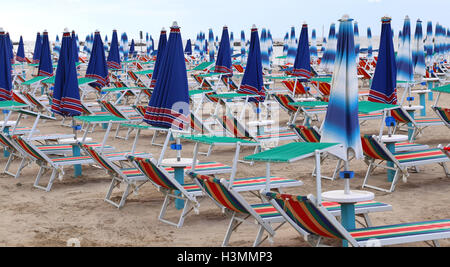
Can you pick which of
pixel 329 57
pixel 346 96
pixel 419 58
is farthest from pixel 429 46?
pixel 346 96

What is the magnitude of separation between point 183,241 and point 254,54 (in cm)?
571

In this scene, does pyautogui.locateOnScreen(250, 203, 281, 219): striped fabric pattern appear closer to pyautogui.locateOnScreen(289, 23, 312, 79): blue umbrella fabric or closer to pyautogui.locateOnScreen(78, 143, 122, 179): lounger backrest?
pyautogui.locateOnScreen(78, 143, 122, 179): lounger backrest

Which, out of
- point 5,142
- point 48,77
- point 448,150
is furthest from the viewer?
point 48,77

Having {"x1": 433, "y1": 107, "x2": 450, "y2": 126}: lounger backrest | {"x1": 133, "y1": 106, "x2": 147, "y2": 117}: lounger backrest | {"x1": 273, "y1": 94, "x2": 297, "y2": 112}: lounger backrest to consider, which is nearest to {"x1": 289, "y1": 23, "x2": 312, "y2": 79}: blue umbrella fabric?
{"x1": 273, "y1": 94, "x2": 297, "y2": 112}: lounger backrest

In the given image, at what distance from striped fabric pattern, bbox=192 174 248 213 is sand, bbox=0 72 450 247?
0.39m

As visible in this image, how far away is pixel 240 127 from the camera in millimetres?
Result: 8719

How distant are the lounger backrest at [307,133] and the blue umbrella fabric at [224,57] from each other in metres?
6.86

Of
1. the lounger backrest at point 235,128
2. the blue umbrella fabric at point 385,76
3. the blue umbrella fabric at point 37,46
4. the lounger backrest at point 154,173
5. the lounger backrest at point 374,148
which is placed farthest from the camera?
the blue umbrella fabric at point 37,46

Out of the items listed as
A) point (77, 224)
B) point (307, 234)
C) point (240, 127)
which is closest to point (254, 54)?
point (240, 127)

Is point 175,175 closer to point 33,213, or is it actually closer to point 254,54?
point 33,213

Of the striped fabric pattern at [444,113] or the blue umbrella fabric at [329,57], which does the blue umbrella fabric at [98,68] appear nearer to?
the blue umbrella fabric at [329,57]

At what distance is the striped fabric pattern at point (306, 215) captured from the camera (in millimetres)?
4043

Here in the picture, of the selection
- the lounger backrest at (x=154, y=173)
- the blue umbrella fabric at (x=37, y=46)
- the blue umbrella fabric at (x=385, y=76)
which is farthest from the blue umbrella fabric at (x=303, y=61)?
the blue umbrella fabric at (x=37, y=46)

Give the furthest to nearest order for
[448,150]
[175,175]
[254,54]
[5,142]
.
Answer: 1. [254,54]
2. [5,142]
3. [175,175]
4. [448,150]
